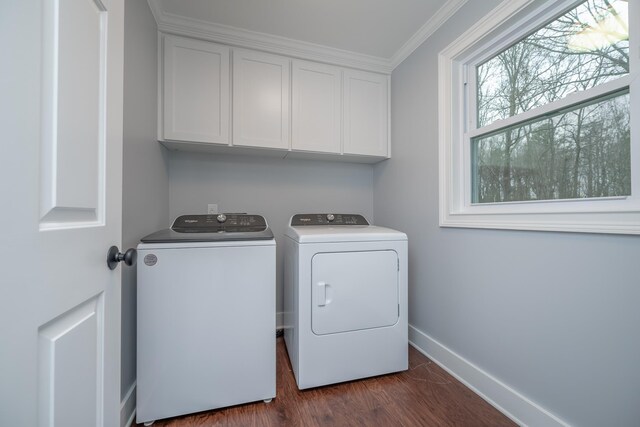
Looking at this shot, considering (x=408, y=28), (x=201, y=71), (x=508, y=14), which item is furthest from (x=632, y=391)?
(x=201, y=71)

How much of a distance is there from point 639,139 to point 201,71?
234 cm

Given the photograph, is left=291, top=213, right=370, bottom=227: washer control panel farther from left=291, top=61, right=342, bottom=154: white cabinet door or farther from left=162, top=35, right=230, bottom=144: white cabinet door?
left=162, top=35, right=230, bottom=144: white cabinet door

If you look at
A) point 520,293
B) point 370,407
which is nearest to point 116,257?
point 370,407

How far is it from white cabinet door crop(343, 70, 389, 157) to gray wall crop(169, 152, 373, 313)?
35 centimetres

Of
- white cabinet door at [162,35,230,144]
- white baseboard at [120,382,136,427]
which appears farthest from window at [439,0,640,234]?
white baseboard at [120,382,136,427]

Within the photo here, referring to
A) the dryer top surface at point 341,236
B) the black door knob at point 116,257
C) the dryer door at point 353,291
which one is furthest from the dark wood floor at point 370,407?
the black door knob at point 116,257

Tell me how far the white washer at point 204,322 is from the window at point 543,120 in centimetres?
130

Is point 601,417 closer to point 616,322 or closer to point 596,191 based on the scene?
point 616,322

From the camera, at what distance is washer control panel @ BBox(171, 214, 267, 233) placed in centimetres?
157

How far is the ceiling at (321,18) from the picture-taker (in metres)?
1.60

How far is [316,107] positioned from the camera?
2055 millimetres

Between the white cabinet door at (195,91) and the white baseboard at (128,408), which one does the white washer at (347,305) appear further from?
the white cabinet door at (195,91)

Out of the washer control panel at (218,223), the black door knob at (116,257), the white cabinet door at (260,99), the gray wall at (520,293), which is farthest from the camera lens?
the white cabinet door at (260,99)

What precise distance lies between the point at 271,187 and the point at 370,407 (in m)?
1.75
